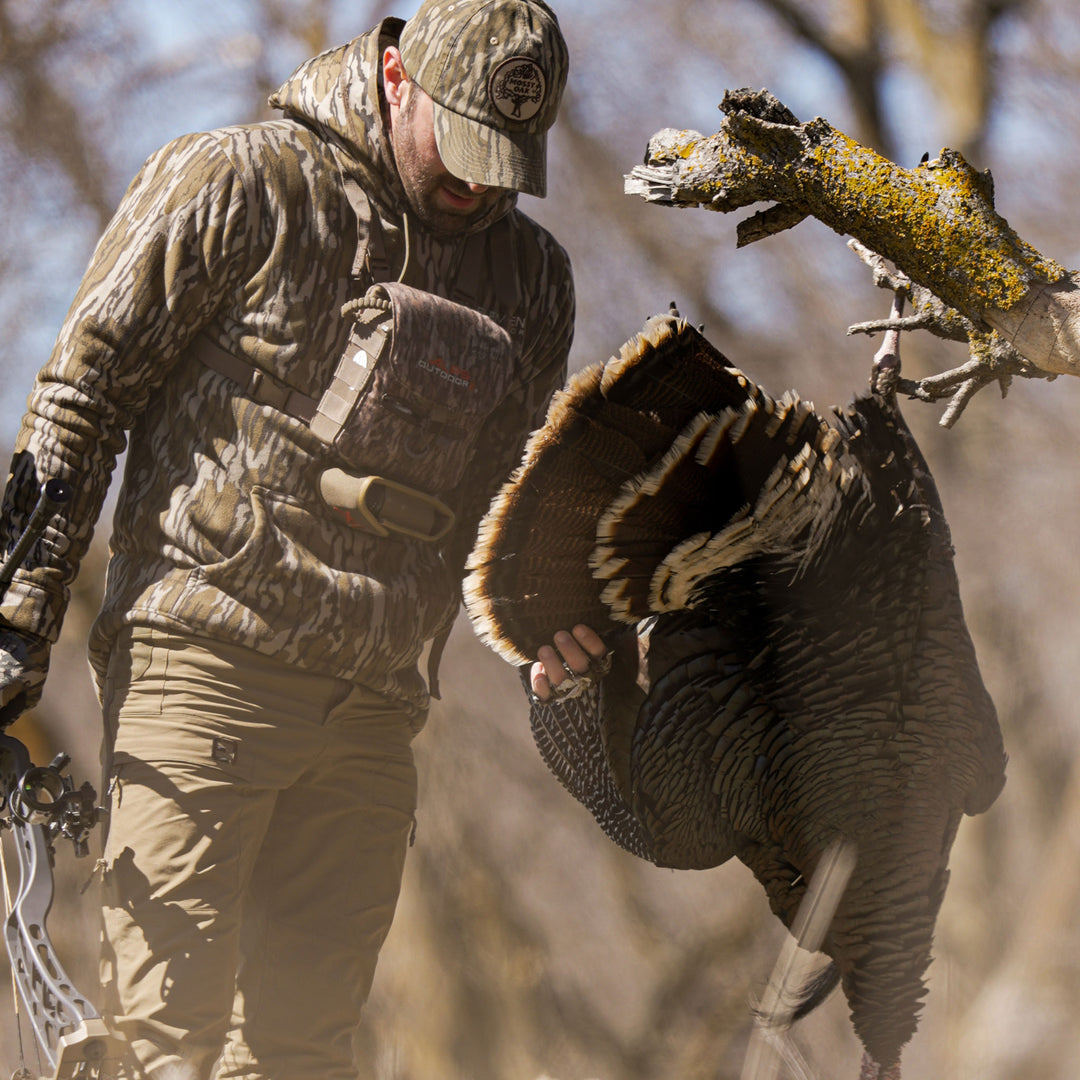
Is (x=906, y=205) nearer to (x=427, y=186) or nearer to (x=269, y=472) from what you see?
(x=427, y=186)

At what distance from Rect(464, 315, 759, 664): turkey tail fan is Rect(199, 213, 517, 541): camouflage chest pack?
1.05 feet

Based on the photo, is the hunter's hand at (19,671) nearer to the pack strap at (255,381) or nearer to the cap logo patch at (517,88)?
the pack strap at (255,381)

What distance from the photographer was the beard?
76.1 inches

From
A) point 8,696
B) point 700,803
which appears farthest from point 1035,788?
point 8,696

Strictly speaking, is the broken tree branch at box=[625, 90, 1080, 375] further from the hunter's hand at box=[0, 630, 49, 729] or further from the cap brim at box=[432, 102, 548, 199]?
the hunter's hand at box=[0, 630, 49, 729]

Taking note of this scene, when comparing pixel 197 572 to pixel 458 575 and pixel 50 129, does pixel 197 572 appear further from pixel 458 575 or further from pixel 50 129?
pixel 50 129

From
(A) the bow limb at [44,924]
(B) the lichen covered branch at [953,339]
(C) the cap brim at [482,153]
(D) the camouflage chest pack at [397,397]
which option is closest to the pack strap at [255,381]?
(D) the camouflage chest pack at [397,397]

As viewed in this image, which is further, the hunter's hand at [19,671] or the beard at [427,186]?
the beard at [427,186]

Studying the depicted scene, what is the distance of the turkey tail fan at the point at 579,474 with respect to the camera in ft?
4.69

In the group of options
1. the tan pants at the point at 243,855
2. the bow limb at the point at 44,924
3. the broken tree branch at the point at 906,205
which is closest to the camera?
the broken tree branch at the point at 906,205

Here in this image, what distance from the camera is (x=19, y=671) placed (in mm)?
1741

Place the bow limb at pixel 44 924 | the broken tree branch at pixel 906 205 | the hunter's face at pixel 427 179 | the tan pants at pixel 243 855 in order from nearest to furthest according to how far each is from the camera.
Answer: the broken tree branch at pixel 906 205
the bow limb at pixel 44 924
the tan pants at pixel 243 855
the hunter's face at pixel 427 179

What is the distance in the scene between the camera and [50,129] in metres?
7.05

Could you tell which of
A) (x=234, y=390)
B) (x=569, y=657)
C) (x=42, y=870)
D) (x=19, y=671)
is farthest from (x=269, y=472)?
(x=42, y=870)
